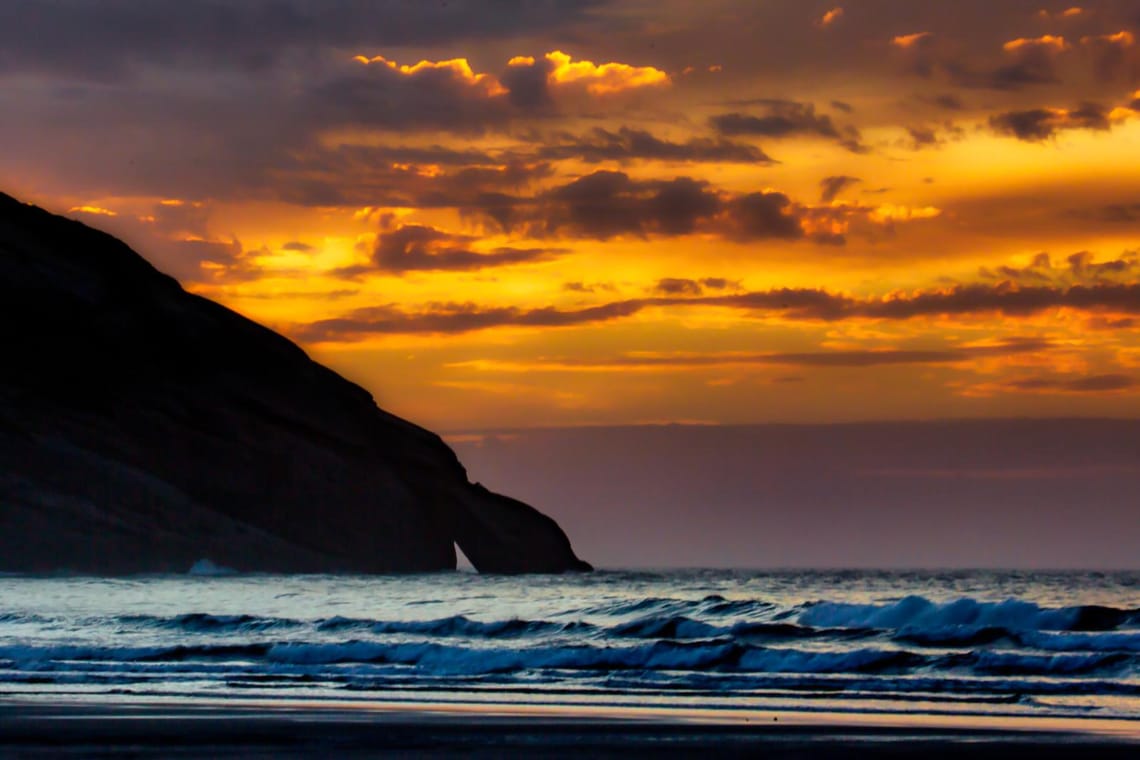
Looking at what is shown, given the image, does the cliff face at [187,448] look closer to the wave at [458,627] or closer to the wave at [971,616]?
the wave at [458,627]

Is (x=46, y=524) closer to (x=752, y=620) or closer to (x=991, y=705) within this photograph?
(x=752, y=620)

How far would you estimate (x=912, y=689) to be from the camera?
23.2m

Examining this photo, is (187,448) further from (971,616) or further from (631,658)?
(631,658)

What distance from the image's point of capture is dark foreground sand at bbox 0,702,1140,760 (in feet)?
51.2

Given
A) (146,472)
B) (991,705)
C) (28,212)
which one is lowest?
(991,705)

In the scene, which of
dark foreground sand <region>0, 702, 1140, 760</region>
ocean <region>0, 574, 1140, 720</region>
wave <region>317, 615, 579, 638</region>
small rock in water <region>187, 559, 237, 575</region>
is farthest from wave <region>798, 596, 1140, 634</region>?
small rock in water <region>187, 559, 237, 575</region>

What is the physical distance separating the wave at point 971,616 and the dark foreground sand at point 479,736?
16.2 meters

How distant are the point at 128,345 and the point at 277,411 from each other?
1477cm

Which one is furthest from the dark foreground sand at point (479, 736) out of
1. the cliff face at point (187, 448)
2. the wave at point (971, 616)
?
the cliff face at point (187, 448)

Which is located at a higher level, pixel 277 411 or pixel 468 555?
pixel 277 411

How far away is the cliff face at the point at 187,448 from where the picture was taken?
387 ft

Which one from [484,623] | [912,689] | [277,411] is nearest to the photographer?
[912,689]

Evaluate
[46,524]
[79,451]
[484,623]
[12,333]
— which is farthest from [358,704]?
[12,333]

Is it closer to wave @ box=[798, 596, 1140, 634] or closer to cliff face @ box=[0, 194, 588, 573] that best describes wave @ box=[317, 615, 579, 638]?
wave @ box=[798, 596, 1140, 634]
